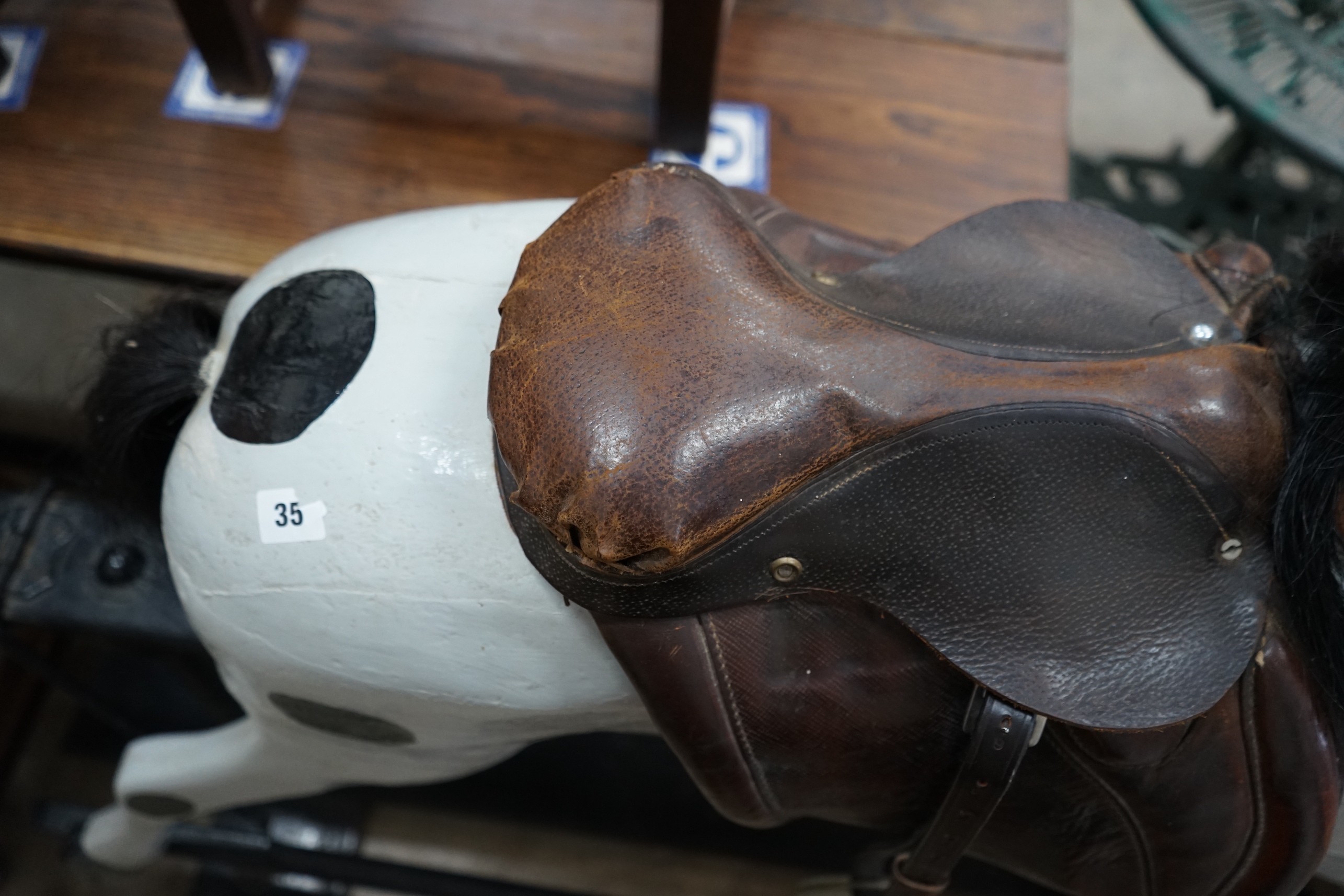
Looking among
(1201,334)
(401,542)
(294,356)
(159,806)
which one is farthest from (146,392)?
(1201,334)

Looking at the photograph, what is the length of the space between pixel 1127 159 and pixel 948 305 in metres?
1.38

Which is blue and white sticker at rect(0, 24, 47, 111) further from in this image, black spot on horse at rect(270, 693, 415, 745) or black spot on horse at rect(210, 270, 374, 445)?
black spot on horse at rect(270, 693, 415, 745)

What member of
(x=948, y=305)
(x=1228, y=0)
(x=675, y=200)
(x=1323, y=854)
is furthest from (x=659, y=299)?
(x=1228, y=0)

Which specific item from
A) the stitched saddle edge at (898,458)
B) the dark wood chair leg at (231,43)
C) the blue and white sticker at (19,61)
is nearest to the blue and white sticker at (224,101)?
the dark wood chair leg at (231,43)

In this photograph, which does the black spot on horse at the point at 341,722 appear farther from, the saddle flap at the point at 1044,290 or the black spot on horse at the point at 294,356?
the saddle flap at the point at 1044,290

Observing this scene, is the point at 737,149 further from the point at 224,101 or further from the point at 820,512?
the point at 820,512

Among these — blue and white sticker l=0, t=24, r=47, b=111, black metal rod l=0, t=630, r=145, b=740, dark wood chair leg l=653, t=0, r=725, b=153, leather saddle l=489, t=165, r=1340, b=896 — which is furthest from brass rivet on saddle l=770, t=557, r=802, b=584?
blue and white sticker l=0, t=24, r=47, b=111

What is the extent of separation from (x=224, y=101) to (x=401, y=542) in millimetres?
1033

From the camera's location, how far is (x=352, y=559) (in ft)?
1.94

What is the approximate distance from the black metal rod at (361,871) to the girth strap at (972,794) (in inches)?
19.1

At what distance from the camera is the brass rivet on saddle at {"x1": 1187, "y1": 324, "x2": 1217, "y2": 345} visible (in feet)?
1.88

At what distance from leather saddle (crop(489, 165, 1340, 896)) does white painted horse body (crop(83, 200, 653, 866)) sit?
0.05 metres

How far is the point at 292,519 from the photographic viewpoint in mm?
593

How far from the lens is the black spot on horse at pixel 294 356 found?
610mm
